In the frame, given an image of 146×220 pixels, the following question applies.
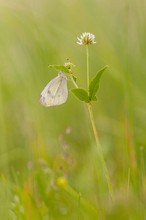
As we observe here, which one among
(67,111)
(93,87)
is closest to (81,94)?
(93,87)

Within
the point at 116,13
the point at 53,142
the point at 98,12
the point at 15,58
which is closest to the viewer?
the point at 53,142

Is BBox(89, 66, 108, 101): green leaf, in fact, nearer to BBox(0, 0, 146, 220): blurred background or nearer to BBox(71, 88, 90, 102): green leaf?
BBox(71, 88, 90, 102): green leaf

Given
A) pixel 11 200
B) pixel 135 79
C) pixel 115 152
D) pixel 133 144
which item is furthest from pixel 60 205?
pixel 135 79

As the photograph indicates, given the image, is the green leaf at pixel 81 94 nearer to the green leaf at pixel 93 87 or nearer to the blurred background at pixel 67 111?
the green leaf at pixel 93 87

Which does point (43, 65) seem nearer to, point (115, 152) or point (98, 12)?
point (98, 12)

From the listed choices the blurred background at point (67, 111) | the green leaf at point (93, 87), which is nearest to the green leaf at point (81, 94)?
the green leaf at point (93, 87)

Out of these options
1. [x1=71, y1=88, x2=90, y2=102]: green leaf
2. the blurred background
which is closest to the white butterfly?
[x1=71, y1=88, x2=90, y2=102]: green leaf
